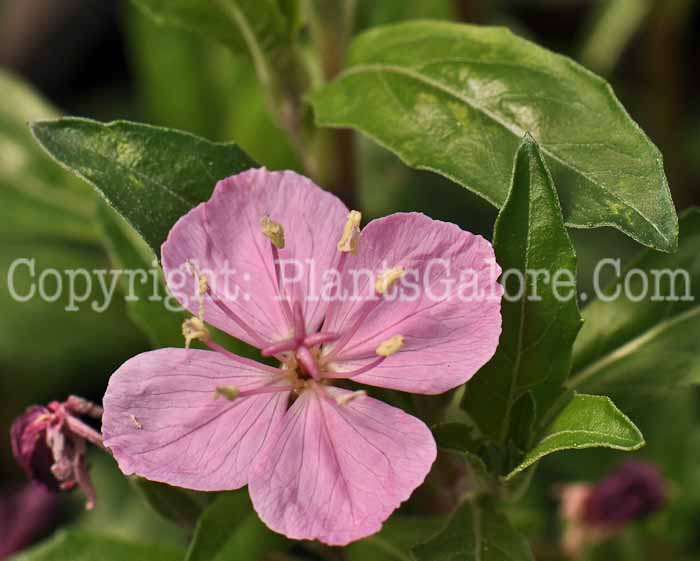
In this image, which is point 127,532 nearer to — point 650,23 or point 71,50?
point 71,50

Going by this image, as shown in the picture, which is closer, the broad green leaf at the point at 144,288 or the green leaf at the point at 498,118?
the green leaf at the point at 498,118

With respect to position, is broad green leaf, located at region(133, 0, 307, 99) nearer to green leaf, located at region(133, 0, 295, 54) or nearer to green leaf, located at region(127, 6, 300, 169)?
green leaf, located at region(133, 0, 295, 54)

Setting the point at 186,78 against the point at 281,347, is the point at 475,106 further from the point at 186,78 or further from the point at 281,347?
the point at 186,78

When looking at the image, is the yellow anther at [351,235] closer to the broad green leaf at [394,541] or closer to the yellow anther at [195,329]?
the yellow anther at [195,329]

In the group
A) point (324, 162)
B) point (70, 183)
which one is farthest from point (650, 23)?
point (70, 183)

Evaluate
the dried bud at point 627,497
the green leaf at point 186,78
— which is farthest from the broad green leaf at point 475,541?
the green leaf at point 186,78

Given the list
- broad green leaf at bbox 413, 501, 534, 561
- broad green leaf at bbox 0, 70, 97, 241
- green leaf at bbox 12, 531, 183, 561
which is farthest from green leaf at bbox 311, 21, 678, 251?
broad green leaf at bbox 0, 70, 97, 241
